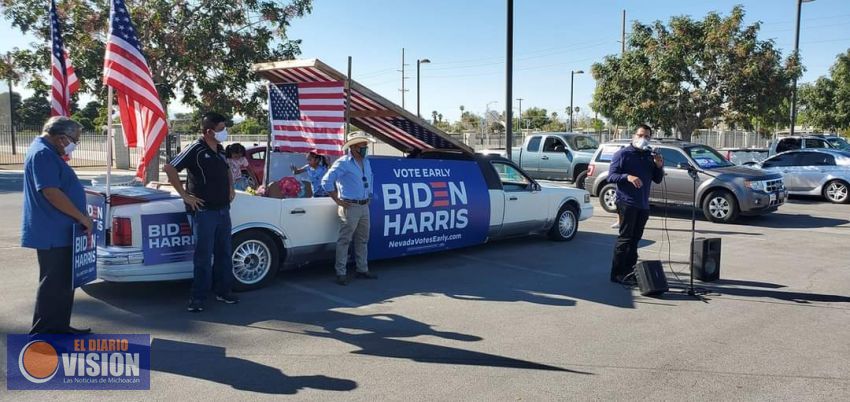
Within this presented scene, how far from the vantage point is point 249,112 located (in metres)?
14.7

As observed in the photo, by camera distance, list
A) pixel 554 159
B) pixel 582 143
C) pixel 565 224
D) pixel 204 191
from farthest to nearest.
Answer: pixel 582 143
pixel 554 159
pixel 565 224
pixel 204 191

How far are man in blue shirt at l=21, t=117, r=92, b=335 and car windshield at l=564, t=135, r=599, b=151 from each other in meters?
17.2

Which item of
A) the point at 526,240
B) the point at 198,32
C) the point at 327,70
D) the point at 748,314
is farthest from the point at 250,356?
the point at 198,32

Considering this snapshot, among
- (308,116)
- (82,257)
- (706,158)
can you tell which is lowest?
(82,257)

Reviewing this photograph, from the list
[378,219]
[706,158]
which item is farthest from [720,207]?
[378,219]

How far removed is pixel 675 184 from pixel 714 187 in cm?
88

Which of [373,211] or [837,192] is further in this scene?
[837,192]

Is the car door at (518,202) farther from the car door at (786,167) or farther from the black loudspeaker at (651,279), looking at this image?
the car door at (786,167)

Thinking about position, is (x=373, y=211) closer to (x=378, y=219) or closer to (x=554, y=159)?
(x=378, y=219)

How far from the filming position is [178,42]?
13156 millimetres

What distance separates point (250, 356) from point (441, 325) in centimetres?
170

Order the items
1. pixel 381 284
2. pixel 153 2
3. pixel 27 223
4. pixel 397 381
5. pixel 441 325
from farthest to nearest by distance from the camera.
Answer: pixel 153 2
pixel 381 284
pixel 441 325
pixel 27 223
pixel 397 381

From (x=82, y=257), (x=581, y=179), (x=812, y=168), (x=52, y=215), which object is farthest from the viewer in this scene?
(x=581, y=179)

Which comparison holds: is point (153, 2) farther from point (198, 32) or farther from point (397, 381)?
point (397, 381)
